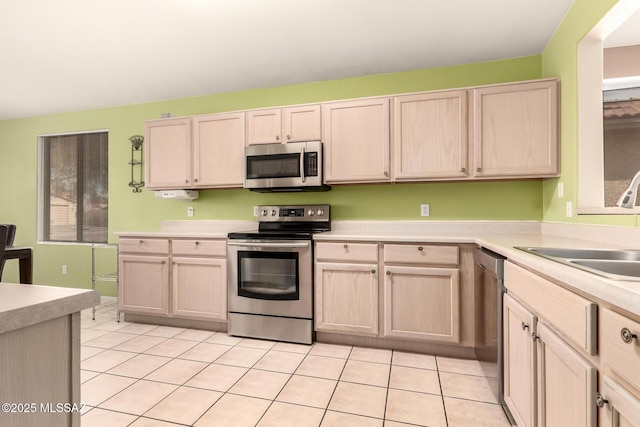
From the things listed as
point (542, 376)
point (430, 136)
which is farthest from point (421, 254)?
point (542, 376)

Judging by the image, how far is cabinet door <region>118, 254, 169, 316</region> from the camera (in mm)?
3246

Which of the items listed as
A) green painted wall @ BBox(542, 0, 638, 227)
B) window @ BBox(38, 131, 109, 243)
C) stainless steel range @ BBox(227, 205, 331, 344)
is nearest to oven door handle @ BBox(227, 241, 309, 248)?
stainless steel range @ BBox(227, 205, 331, 344)

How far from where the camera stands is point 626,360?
76 centimetres

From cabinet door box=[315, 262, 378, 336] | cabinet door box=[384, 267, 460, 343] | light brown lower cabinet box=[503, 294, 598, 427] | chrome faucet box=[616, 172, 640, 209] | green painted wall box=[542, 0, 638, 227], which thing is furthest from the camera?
cabinet door box=[315, 262, 378, 336]

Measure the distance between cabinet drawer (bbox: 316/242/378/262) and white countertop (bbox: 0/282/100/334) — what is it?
2.09 metres

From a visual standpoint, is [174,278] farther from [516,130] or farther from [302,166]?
[516,130]

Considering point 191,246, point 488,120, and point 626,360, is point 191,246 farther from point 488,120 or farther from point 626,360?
point 626,360

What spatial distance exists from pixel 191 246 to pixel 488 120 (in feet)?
9.24

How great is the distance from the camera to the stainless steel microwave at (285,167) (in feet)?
10.0

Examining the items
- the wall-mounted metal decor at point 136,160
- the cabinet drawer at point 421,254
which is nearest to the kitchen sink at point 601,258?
the cabinet drawer at point 421,254

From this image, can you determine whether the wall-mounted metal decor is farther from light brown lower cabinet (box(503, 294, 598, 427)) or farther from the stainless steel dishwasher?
light brown lower cabinet (box(503, 294, 598, 427))

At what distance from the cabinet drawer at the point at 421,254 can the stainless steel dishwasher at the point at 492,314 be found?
0.27 m

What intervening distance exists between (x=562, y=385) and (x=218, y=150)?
125 inches

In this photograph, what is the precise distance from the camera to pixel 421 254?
2.55 m
